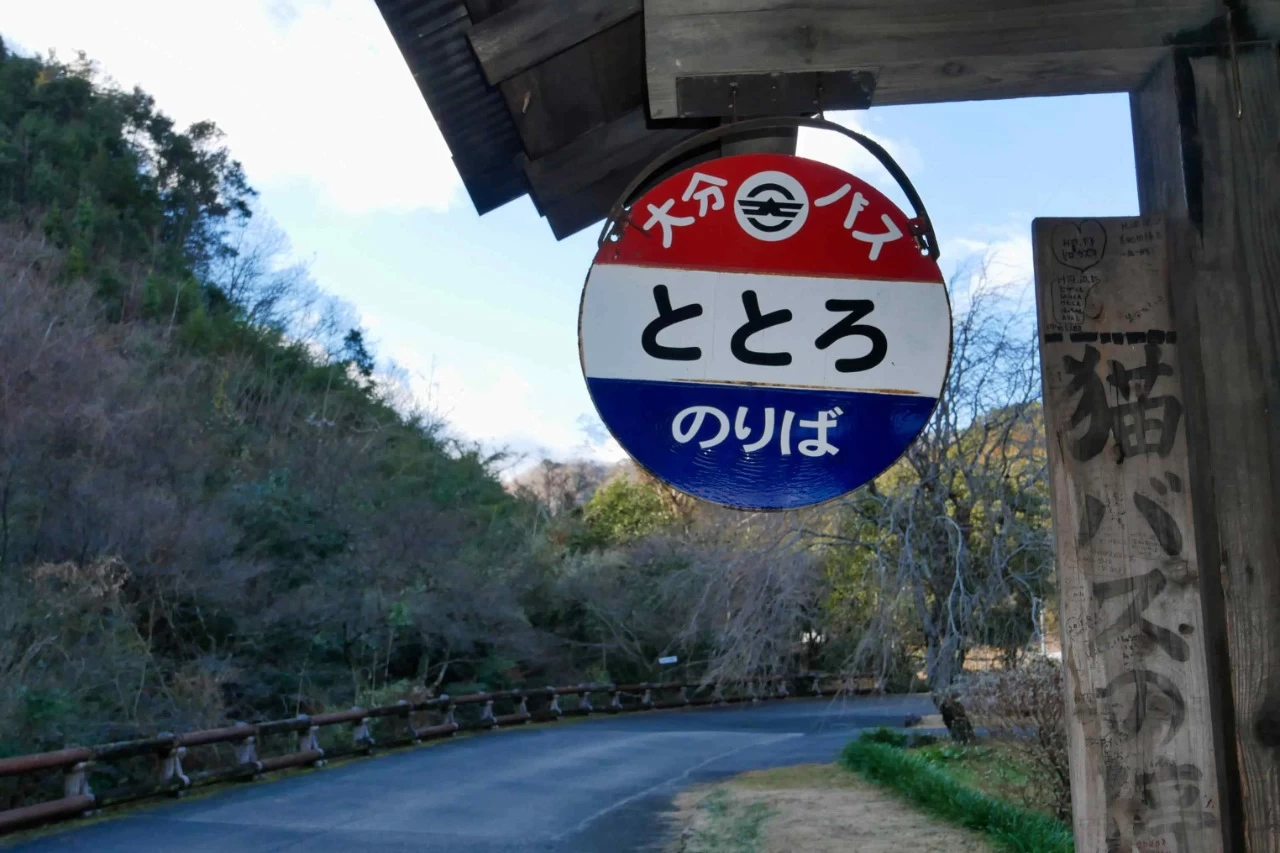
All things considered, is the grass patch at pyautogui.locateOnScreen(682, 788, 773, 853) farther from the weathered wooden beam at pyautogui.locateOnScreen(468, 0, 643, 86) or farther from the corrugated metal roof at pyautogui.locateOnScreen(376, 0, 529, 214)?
the weathered wooden beam at pyautogui.locateOnScreen(468, 0, 643, 86)

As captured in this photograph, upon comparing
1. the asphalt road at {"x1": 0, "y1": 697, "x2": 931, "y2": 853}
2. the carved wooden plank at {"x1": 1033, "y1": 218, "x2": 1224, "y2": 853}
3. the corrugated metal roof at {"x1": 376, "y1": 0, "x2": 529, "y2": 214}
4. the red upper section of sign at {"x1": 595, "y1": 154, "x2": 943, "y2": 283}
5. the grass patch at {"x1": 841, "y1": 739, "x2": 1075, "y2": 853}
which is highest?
the corrugated metal roof at {"x1": 376, "y1": 0, "x2": 529, "y2": 214}

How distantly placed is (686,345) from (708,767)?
547 inches

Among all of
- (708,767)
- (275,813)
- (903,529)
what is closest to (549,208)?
(275,813)

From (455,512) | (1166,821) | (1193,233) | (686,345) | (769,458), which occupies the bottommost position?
(1166,821)

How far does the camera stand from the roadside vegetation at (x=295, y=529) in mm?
13375

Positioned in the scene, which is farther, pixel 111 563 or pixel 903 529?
pixel 111 563

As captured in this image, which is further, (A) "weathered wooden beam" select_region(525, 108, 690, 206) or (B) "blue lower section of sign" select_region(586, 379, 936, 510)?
(A) "weathered wooden beam" select_region(525, 108, 690, 206)

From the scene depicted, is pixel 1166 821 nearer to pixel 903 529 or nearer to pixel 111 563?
pixel 903 529

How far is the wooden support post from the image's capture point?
2293 mm

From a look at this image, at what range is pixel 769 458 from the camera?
8.32ft

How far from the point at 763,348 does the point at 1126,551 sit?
861 millimetres

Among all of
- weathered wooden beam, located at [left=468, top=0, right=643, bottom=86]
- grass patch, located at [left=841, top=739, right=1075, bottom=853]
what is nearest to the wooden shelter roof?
weathered wooden beam, located at [left=468, top=0, right=643, bottom=86]

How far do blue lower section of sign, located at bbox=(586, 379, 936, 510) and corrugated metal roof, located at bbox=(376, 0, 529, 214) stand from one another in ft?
4.72

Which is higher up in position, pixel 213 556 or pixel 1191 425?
pixel 213 556
